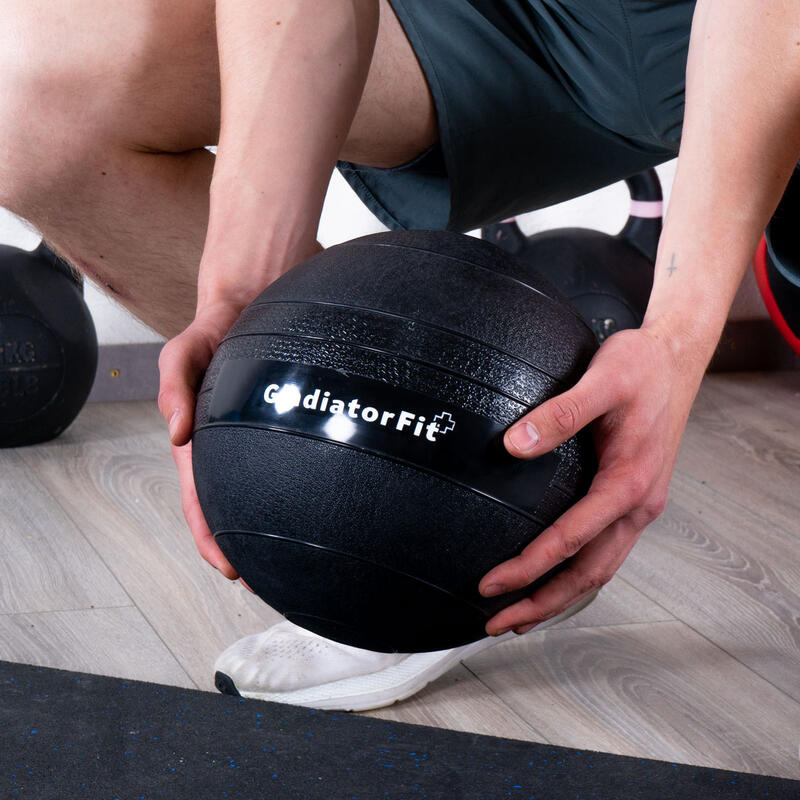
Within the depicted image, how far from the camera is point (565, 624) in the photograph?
5.25 feet

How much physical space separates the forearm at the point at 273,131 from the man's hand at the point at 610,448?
42 centimetres

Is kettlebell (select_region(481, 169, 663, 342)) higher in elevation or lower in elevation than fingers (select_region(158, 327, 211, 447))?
lower

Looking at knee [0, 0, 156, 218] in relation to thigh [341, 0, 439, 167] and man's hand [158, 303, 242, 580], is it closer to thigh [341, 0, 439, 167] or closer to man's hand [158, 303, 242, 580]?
thigh [341, 0, 439, 167]

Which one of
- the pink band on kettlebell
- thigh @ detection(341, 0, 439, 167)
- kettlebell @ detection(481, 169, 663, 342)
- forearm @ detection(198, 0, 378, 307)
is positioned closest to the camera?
forearm @ detection(198, 0, 378, 307)

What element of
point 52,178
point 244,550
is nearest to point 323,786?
point 244,550

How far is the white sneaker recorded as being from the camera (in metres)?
1.36

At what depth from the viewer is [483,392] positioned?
34.2 inches

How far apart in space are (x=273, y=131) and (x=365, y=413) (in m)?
0.42

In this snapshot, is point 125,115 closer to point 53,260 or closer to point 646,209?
point 53,260

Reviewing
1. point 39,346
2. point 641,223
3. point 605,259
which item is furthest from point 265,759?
point 641,223

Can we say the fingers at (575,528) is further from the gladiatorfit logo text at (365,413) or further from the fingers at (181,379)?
the fingers at (181,379)

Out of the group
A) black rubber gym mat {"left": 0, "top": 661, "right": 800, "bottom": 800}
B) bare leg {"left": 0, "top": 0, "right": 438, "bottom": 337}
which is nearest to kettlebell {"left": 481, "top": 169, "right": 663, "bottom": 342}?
bare leg {"left": 0, "top": 0, "right": 438, "bottom": 337}

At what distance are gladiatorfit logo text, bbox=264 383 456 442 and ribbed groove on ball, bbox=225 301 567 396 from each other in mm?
45

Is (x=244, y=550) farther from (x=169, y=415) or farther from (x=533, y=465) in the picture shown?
(x=533, y=465)
